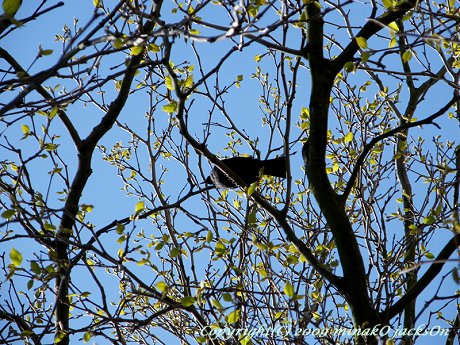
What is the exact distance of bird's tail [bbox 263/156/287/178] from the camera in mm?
3313

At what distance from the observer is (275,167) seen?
10.9 ft

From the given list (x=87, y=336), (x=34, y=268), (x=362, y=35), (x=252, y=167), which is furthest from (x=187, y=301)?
(x=362, y=35)

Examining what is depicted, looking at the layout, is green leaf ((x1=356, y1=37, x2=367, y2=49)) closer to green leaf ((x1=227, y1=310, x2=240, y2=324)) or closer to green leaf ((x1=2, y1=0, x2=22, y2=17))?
green leaf ((x1=227, y1=310, x2=240, y2=324))

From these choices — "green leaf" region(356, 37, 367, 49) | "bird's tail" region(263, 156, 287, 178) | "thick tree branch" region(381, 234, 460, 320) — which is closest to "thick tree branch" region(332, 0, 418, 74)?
"green leaf" region(356, 37, 367, 49)

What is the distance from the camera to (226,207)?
14.3ft

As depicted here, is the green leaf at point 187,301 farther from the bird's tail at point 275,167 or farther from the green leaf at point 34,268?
the bird's tail at point 275,167

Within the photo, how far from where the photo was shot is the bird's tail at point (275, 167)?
331 centimetres

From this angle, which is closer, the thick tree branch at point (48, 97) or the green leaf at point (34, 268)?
the green leaf at point (34, 268)

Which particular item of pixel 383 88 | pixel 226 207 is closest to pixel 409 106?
pixel 383 88

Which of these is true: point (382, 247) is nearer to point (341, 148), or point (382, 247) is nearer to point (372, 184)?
point (372, 184)

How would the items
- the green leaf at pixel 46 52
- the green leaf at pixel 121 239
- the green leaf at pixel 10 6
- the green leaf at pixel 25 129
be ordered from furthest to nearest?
the green leaf at pixel 25 129
the green leaf at pixel 121 239
the green leaf at pixel 46 52
the green leaf at pixel 10 6

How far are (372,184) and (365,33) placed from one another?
1627mm

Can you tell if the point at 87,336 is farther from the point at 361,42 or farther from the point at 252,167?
the point at 361,42

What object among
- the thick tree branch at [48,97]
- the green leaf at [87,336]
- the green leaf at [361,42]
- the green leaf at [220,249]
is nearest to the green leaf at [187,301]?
the green leaf at [220,249]
